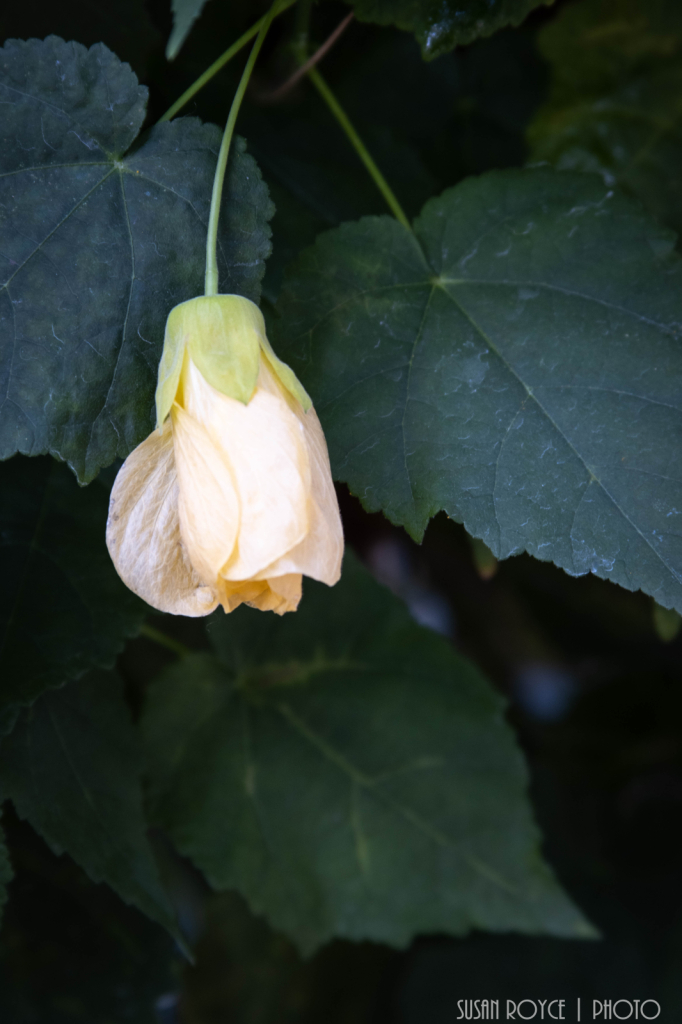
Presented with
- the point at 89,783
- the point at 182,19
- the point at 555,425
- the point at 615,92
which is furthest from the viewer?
the point at 615,92

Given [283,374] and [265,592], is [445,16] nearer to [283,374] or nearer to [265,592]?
[283,374]

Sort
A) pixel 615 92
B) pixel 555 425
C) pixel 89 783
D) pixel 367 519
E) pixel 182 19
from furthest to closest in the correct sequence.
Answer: pixel 367 519 < pixel 615 92 < pixel 89 783 < pixel 555 425 < pixel 182 19

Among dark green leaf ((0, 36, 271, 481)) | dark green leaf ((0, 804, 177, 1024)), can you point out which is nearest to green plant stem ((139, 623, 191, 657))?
dark green leaf ((0, 804, 177, 1024))

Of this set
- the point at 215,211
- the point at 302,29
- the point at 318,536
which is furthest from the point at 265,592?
the point at 302,29

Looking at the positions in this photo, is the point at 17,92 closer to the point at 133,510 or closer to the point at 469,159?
the point at 133,510

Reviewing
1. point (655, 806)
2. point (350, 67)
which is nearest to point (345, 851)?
point (655, 806)

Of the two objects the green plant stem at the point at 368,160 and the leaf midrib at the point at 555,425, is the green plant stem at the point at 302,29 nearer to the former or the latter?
the green plant stem at the point at 368,160
